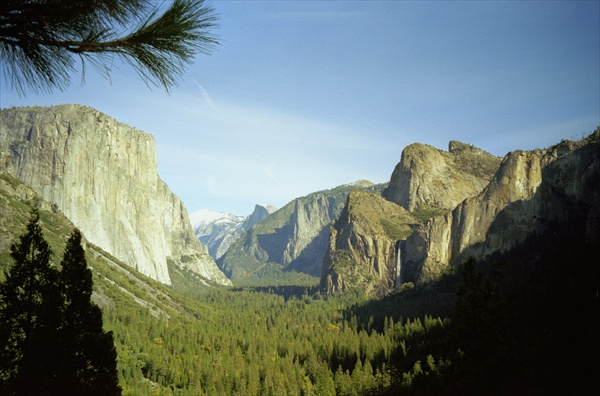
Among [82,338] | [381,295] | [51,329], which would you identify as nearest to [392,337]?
[82,338]

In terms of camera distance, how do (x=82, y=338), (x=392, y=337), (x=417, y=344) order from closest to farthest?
(x=82, y=338) < (x=417, y=344) < (x=392, y=337)

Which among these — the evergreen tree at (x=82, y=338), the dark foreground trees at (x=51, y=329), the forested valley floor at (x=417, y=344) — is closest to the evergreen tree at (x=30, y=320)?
the dark foreground trees at (x=51, y=329)

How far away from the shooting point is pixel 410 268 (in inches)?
6654

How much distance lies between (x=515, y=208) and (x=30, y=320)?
144717 mm

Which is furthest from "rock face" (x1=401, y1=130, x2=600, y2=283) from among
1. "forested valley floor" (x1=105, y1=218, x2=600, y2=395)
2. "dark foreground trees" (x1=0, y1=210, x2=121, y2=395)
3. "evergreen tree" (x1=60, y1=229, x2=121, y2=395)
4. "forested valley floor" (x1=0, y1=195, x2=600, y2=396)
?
"dark foreground trees" (x1=0, y1=210, x2=121, y2=395)

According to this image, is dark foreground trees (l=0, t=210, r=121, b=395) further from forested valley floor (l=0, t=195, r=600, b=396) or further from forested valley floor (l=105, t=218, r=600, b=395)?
forested valley floor (l=0, t=195, r=600, b=396)

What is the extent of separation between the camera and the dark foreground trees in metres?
18.5

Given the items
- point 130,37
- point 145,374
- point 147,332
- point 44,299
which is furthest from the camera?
point 147,332

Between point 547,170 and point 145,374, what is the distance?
14422cm

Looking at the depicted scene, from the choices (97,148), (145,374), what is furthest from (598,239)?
(97,148)

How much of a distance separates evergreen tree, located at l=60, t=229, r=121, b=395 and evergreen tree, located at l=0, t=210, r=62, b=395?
57cm

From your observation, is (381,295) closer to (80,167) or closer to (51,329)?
(80,167)

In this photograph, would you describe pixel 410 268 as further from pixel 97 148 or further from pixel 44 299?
pixel 44 299

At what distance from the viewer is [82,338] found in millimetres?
20469
